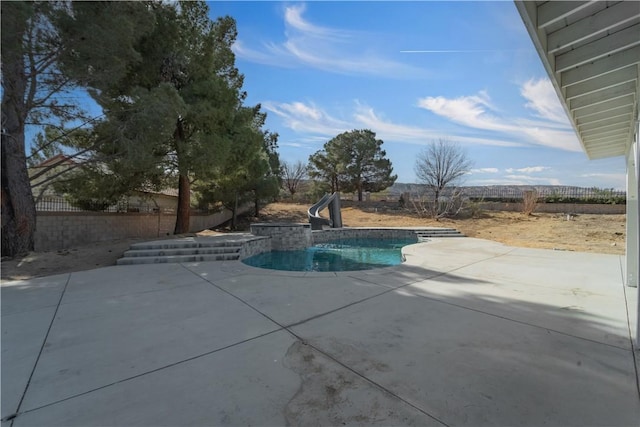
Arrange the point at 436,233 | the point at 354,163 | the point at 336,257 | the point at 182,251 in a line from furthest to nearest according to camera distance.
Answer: the point at 354,163 → the point at 436,233 → the point at 336,257 → the point at 182,251

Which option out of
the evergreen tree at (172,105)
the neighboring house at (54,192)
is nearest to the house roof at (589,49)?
the evergreen tree at (172,105)

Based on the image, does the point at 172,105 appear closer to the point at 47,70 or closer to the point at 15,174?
the point at 47,70

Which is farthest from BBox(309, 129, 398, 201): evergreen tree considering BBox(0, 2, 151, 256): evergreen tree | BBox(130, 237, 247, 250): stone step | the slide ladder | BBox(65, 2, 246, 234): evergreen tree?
BBox(0, 2, 151, 256): evergreen tree

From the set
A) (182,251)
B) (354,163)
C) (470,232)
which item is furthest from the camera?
(354,163)

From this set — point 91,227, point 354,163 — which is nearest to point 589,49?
point 91,227

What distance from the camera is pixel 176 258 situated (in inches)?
263

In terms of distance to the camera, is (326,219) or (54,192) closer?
(54,192)

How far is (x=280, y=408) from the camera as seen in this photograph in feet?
5.70

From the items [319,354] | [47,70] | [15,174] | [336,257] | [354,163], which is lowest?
[336,257]

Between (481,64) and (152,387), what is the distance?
844 centimetres

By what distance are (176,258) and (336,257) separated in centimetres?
488

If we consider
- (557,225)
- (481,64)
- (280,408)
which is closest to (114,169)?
(280,408)

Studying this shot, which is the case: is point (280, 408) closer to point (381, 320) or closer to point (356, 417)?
point (356, 417)

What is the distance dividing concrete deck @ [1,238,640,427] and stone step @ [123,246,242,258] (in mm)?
2071
